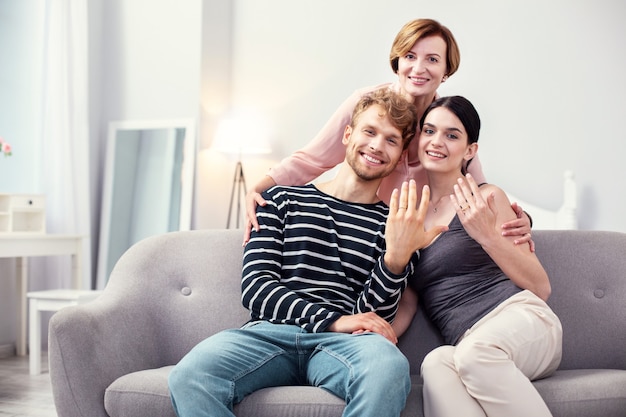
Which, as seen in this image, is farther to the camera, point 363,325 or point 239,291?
point 239,291

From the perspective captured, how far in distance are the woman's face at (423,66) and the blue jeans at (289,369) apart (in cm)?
80

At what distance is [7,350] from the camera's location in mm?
4320

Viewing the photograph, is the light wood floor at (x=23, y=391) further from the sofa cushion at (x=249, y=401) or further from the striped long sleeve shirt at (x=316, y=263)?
the striped long sleeve shirt at (x=316, y=263)

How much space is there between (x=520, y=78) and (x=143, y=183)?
2.43m

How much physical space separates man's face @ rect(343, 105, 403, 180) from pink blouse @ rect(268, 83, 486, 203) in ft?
0.54

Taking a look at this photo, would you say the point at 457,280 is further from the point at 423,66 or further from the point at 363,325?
the point at 423,66

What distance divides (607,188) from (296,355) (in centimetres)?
294

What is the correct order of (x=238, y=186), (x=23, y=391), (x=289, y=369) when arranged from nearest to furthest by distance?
(x=289, y=369)
(x=23, y=391)
(x=238, y=186)

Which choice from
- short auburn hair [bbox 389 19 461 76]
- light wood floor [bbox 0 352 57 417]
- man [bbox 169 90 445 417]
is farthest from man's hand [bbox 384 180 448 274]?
light wood floor [bbox 0 352 57 417]

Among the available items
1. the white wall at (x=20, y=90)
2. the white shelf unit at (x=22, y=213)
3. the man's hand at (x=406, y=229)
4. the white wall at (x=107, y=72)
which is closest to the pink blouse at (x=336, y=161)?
the man's hand at (x=406, y=229)

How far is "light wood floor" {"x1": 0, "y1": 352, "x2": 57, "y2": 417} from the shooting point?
9.95 feet

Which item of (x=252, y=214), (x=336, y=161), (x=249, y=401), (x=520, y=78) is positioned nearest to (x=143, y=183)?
(x=520, y=78)

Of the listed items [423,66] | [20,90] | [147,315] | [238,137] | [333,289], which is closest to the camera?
[333,289]

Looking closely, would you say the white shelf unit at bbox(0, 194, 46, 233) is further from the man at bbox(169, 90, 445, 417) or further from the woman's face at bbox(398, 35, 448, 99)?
the woman's face at bbox(398, 35, 448, 99)
